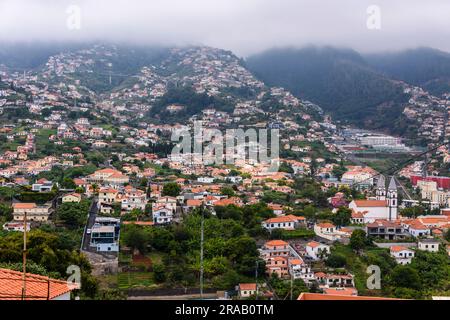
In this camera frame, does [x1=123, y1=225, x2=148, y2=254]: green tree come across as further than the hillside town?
Yes

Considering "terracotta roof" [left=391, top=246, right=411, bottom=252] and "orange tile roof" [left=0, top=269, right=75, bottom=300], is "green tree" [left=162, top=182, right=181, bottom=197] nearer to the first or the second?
"terracotta roof" [left=391, top=246, right=411, bottom=252]

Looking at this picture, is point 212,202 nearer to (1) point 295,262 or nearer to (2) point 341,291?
(1) point 295,262

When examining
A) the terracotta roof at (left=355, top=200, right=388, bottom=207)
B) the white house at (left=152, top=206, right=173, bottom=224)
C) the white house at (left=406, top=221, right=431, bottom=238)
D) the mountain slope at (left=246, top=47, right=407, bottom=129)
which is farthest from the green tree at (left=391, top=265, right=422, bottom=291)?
the mountain slope at (left=246, top=47, right=407, bottom=129)

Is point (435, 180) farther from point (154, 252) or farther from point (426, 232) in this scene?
point (154, 252)

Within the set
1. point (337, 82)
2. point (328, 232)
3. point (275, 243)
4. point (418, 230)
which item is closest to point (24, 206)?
point (275, 243)

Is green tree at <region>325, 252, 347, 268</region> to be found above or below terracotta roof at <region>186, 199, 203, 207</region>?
below

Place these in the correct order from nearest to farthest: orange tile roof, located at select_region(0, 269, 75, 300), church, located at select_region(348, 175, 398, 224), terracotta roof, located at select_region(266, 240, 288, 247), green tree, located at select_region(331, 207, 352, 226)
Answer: orange tile roof, located at select_region(0, 269, 75, 300)
terracotta roof, located at select_region(266, 240, 288, 247)
green tree, located at select_region(331, 207, 352, 226)
church, located at select_region(348, 175, 398, 224)
